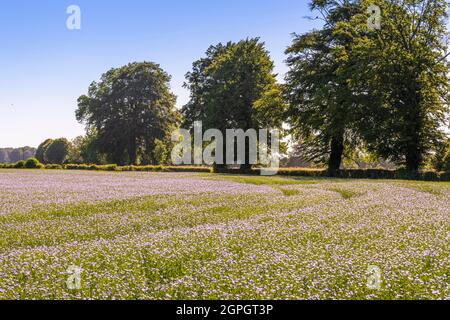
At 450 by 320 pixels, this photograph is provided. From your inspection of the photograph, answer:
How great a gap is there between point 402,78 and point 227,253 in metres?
39.7

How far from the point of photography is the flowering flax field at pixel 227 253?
627 cm

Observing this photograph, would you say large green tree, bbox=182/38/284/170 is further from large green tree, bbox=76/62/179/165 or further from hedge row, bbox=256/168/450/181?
large green tree, bbox=76/62/179/165

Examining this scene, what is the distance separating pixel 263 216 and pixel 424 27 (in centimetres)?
4166

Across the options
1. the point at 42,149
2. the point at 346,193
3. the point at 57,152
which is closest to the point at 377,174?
the point at 346,193

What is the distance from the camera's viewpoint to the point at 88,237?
11289mm

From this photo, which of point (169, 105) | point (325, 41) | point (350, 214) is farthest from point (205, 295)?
point (169, 105)

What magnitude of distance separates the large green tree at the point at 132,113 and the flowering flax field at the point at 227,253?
73023 mm

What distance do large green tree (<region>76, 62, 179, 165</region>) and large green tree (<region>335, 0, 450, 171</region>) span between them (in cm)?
5213

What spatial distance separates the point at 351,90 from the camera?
4453 cm

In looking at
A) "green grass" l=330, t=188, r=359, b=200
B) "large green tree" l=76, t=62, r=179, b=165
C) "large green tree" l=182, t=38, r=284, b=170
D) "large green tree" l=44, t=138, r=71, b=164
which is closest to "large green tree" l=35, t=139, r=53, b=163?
"large green tree" l=44, t=138, r=71, b=164

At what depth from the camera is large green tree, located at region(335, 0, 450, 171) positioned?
41094 millimetres

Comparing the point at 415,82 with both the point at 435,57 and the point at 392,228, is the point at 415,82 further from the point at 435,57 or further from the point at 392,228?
the point at 392,228

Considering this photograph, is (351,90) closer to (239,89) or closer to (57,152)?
(239,89)
